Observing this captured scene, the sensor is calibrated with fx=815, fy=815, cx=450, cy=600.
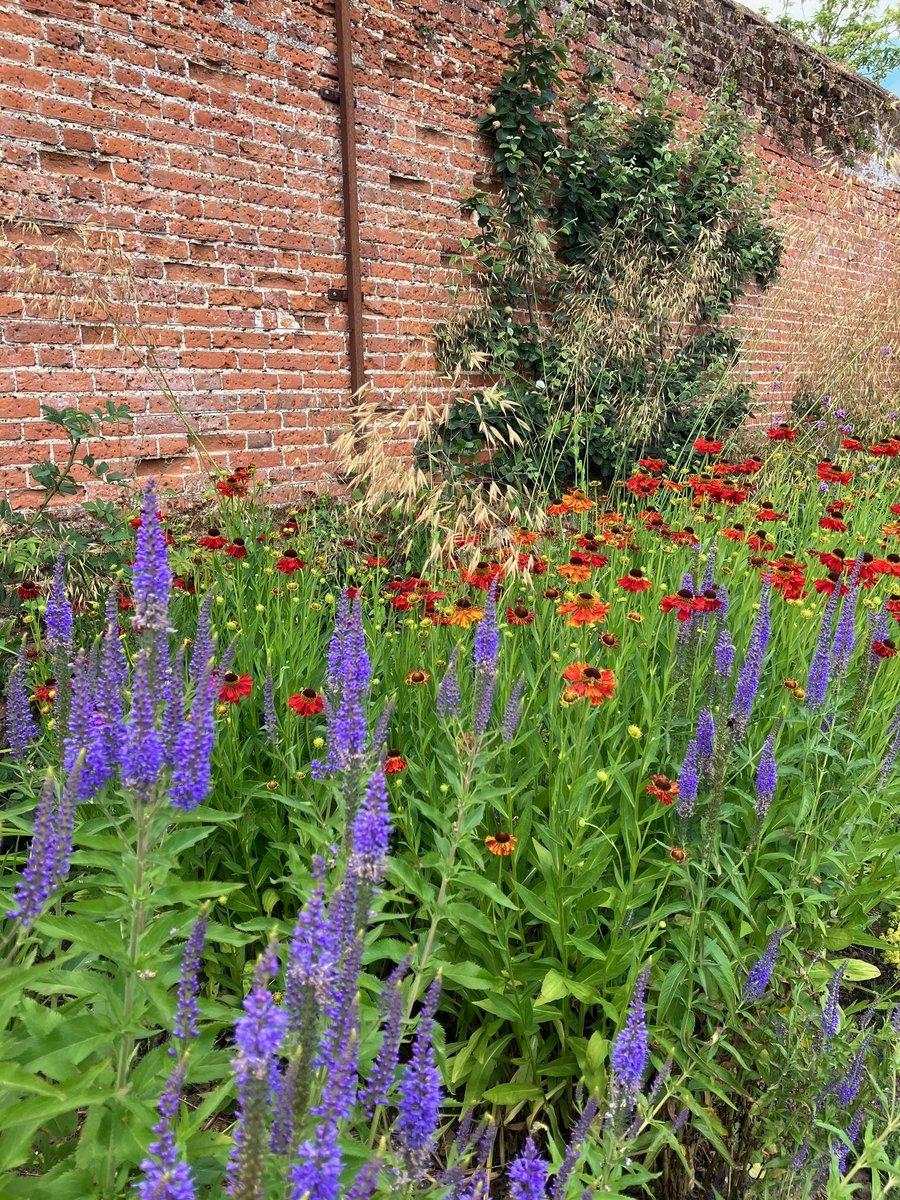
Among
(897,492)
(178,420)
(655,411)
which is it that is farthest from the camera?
(655,411)

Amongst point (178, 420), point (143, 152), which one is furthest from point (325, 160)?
point (178, 420)

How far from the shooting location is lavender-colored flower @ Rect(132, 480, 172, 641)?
1.07 metres

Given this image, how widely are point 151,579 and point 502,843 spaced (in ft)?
3.27

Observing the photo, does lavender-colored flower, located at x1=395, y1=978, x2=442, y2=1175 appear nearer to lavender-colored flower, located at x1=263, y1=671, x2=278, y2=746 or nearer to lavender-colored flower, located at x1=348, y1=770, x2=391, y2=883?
lavender-colored flower, located at x1=348, y1=770, x2=391, y2=883

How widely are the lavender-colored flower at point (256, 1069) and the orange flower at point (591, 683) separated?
3.75ft

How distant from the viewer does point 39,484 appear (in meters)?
3.31

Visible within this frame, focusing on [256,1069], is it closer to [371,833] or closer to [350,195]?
[371,833]

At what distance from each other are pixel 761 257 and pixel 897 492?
362cm

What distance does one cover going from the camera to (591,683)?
5.82ft

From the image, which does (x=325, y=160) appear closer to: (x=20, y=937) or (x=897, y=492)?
(x=897, y=492)

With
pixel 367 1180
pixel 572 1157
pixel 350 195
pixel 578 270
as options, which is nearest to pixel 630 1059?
pixel 572 1157

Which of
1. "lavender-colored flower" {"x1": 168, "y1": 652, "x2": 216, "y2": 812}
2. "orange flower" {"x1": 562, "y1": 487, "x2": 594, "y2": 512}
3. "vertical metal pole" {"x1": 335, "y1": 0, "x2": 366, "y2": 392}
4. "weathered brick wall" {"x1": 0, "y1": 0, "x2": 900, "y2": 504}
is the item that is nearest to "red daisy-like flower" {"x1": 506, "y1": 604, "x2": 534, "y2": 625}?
"orange flower" {"x1": 562, "y1": 487, "x2": 594, "y2": 512}

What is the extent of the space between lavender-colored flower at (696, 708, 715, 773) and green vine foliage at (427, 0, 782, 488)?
293 cm

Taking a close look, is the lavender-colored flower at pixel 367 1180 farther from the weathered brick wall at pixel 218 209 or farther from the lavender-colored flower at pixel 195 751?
the weathered brick wall at pixel 218 209
